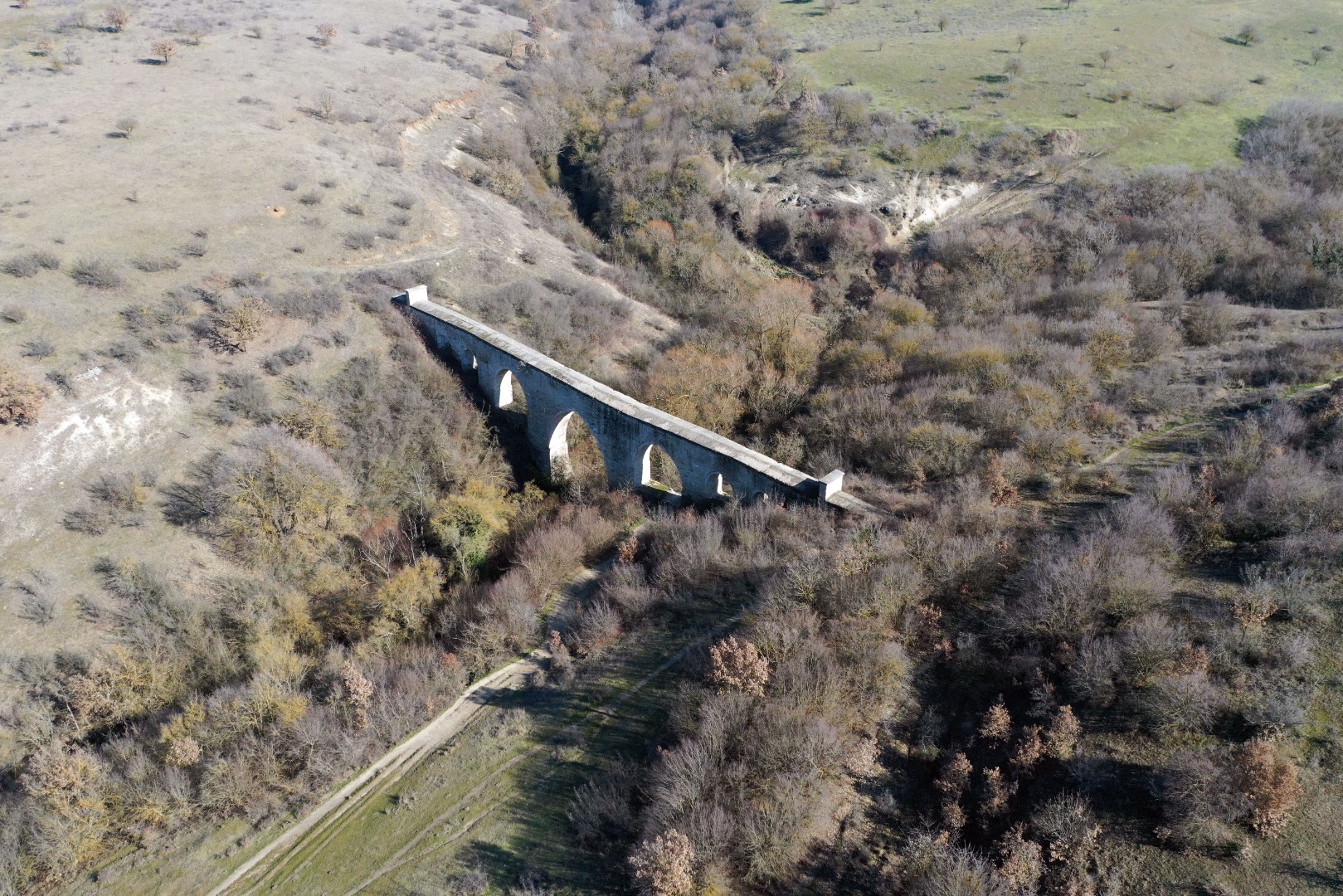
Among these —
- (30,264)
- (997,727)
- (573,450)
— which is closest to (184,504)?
(573,450)

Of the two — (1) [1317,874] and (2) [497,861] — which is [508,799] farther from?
(1) [1317,874]

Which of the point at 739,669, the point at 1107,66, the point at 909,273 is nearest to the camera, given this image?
the point at 739,669

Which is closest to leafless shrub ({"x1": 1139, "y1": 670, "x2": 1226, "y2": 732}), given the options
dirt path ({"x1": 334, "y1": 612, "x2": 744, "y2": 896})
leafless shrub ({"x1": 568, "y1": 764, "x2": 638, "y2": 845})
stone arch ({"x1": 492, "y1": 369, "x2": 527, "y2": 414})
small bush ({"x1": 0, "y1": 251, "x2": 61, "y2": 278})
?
dirt path ({"x1": 334, "y1": 612, "x2": 744, "y2": 896})

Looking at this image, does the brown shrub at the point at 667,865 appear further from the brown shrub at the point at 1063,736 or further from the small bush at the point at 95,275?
the small bush at the point at 95,275

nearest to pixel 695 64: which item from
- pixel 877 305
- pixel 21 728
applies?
pixel 877 305

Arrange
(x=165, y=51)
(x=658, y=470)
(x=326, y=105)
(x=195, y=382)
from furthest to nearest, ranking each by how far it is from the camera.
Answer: (x=165, y=51) → (x=326, y=105) → (x=658, y=470) → (x=195, y=382)

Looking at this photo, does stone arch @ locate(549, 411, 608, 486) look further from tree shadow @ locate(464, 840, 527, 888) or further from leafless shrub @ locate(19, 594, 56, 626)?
leafless shrub @ locate(19, 594, 56, 626)
